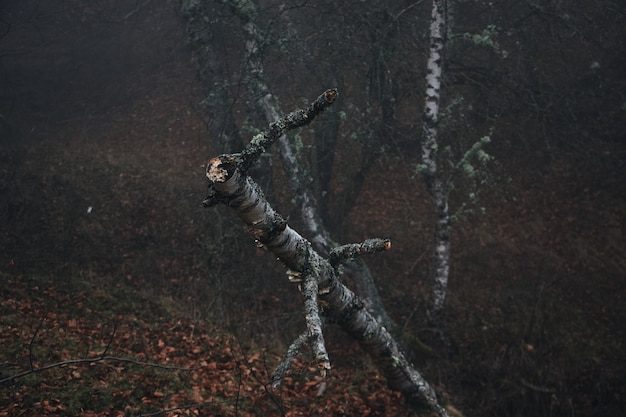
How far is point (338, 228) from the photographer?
39.1 feet

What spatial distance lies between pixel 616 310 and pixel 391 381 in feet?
21.7

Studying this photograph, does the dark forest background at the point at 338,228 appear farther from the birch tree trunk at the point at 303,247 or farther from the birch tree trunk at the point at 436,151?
the birch tree trunk at the point at 303,247

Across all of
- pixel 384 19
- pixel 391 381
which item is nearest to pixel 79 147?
pixel 384 19

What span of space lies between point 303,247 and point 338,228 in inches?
337

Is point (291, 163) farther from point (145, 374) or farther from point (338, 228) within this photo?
point (145, 374)

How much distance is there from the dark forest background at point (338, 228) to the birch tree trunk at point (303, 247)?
4.61ft

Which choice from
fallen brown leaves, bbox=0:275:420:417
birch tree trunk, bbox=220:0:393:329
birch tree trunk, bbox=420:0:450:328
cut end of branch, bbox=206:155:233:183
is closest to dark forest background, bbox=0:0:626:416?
fallen brown leaves, bbox=0:275:420:417

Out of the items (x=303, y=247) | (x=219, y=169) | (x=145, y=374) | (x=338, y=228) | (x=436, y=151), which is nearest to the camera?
(x=219, y=169)

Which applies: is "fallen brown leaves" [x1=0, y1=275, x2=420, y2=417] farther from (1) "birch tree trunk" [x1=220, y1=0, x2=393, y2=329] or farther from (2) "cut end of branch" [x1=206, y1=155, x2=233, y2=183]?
(2) "cut end of branch" [x1=206, y1=155, x2=233, y2=183]

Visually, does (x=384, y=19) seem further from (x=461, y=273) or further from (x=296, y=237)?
(x=296, y=237)

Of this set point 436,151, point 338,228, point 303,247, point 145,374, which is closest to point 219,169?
point 303,247

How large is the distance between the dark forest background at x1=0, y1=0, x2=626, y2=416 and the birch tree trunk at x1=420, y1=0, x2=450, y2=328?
0.51 m

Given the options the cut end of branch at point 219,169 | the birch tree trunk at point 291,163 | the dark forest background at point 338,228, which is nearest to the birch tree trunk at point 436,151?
the dark forest background at point 338,228

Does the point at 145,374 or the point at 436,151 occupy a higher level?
the point at 436,151
